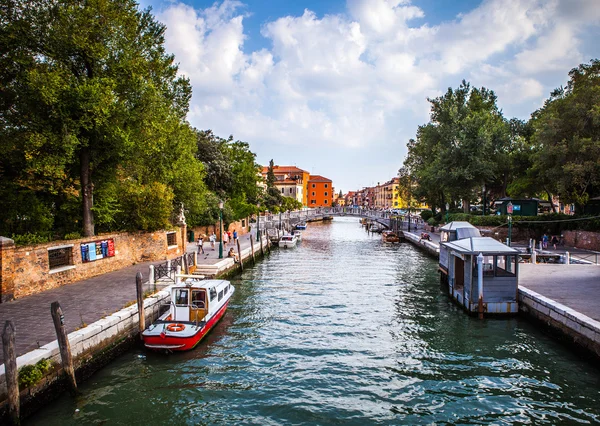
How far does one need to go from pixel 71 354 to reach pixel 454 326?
37.1 ft

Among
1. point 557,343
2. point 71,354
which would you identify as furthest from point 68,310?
point 557,343

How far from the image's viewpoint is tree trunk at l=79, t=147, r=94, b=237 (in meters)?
15.9

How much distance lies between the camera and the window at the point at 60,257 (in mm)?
13551

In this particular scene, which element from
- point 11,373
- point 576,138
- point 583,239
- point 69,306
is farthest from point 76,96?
point 583,239

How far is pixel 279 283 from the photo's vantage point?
20.1 metres

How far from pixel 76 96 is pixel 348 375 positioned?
1322 centimetres

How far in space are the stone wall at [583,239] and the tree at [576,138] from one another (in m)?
2.26

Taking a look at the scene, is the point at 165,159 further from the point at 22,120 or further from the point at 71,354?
the point at 71,354

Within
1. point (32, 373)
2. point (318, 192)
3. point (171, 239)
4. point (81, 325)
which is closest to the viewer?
point (32, 373)

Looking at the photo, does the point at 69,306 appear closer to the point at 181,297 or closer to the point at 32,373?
the point at 181,297

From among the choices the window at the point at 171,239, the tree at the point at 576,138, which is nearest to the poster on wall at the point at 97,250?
the window at the point at 171,239

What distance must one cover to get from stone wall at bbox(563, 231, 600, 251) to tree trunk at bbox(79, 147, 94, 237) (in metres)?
28.9

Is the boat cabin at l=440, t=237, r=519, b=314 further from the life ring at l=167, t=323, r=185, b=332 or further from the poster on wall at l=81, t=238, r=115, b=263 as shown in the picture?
the poster on wall at l=81, t=238, r=115, b=263

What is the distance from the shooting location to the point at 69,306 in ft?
36.4
